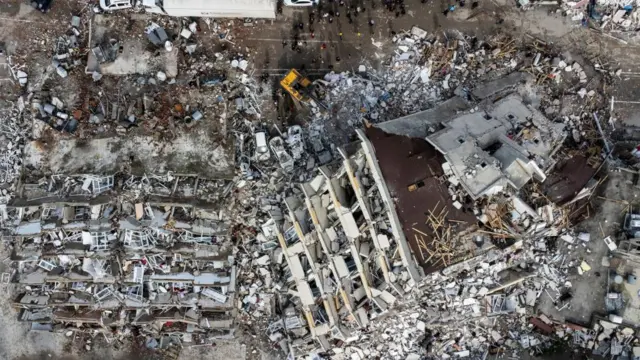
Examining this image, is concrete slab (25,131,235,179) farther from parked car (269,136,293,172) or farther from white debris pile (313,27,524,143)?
white debris pile (313,27,524,143)

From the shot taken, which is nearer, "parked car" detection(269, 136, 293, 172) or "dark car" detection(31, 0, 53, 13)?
"parked car" detection(269, 136, 293, 172)

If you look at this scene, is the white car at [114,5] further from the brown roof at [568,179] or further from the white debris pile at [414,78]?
the brown roof at [568,179]

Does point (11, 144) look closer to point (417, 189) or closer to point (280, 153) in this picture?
point (280, 153)

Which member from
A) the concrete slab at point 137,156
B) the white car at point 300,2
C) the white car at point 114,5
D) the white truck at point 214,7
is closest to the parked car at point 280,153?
the concrete slab at point 137,156

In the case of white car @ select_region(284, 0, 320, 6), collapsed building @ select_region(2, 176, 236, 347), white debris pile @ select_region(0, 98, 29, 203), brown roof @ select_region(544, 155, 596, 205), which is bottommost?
brown roof @ select_region(544, 155, 596, 205)

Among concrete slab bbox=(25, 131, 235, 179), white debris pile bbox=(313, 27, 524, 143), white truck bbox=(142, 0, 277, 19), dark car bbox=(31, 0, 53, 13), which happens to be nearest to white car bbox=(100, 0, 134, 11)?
white truck bbox=(142, 0, 277, 19)

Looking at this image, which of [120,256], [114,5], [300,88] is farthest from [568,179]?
[114,5]

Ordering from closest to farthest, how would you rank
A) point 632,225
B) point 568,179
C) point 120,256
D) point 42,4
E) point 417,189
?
1. point 417,189
2. point 568,179
3. point 120,256
4. point 632,225
5. point 42,4
